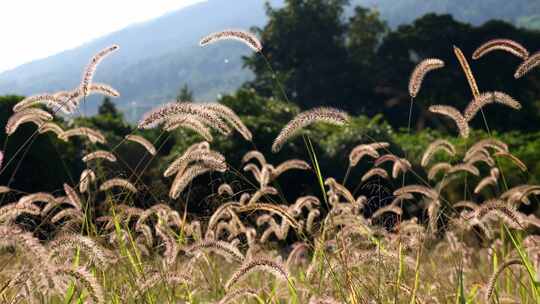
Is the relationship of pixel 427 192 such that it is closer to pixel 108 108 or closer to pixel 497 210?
pixel 497 210

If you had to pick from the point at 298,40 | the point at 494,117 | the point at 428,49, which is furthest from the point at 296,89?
the point at 494,117

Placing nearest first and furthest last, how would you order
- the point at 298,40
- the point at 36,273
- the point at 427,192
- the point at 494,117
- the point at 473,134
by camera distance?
the point at 36,273 < the point at 427,192 < the point at 473,134 < the point at 494,117 < the point at 298,40

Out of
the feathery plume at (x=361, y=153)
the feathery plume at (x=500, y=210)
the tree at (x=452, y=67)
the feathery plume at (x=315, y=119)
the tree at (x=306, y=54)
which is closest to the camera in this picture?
the feathery plume at (x=500, y=210)

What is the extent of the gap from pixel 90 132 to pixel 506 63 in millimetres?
35029

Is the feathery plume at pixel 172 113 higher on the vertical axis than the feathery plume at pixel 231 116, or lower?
higher

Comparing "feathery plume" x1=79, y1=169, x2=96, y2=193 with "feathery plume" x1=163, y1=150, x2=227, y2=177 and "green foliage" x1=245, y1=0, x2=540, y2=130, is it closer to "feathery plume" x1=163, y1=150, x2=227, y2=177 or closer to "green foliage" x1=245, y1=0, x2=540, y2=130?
"feathery plume" x1=163, y1=150, x2=227, y2=177

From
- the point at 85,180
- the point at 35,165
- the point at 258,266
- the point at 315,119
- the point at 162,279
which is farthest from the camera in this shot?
the point at 35,165

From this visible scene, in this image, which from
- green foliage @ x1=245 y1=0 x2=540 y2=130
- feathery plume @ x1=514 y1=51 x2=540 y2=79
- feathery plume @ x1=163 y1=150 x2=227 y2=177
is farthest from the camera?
green foliage @ x1=245 y1=0 x2=540 y2=130

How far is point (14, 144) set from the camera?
40.0 feet

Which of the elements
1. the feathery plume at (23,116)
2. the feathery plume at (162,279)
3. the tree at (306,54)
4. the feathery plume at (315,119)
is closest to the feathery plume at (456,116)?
the feathery plume at (315,119)

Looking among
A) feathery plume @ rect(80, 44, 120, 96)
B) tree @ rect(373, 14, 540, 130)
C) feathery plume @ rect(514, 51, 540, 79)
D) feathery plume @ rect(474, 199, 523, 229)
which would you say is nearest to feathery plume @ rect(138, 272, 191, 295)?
feathery plume @ rect(80, 44, 120, 96)

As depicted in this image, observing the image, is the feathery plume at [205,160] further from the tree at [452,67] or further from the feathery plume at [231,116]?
the tree at [452,67]

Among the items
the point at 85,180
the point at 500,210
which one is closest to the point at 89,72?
the point at 85,180

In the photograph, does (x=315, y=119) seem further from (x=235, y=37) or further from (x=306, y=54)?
(x=306, y=54)
